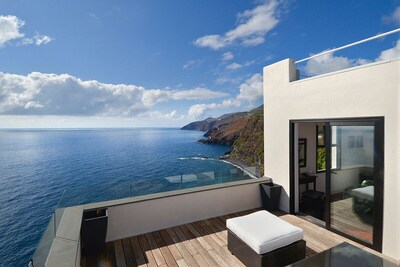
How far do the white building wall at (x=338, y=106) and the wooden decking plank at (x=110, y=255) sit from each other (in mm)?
3754

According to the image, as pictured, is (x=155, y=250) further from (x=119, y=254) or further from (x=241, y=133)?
(x=241, y=133)

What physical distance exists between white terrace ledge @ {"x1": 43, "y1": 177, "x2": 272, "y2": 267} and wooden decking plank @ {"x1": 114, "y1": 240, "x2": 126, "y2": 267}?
6.5 inches

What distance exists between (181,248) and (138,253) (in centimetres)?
69

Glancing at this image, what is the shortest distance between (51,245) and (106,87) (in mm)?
63665

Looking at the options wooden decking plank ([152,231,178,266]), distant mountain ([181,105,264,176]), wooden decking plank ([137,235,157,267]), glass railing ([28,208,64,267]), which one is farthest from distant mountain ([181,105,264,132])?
glass railing ([28,208,64,267])

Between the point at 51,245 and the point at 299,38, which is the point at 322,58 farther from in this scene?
the point at 299,38

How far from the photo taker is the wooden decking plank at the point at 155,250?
9.72 feet

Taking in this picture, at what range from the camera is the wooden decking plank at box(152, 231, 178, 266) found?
2.91m

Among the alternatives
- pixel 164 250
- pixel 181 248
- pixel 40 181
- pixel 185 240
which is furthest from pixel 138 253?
pixel 40 181

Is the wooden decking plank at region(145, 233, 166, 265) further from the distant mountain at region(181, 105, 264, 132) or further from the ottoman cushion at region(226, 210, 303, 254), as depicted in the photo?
the distant mountain at region(181, 105, 264, 132)

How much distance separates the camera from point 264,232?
8.93 ft

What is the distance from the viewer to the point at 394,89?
9.02 ft

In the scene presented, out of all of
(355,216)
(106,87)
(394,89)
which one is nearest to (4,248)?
(355,216)

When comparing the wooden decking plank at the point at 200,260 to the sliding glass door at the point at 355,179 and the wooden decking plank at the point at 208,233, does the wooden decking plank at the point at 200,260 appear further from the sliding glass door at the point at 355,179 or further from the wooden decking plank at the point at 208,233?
the sliding glass door at the point at 355,179
